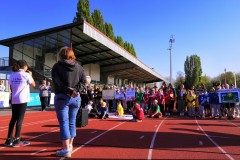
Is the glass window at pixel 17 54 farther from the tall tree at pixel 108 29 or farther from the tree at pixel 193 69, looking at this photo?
the tree at pixel 193 69

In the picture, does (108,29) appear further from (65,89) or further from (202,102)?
(65,89)

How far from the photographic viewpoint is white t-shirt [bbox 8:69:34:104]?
19.2 feet

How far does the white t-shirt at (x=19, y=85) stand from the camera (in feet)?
19.2

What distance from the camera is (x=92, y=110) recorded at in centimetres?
1370

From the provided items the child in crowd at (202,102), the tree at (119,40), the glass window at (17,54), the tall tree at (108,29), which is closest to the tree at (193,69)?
the tree at (119,40)

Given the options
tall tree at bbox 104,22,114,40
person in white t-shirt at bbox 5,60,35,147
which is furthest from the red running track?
tall tree at bbox 104,22,114,40

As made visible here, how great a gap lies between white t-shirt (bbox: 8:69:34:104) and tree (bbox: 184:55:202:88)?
9127 centimetres

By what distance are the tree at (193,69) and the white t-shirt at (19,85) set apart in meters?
91.3

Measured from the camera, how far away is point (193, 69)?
96.4 meters

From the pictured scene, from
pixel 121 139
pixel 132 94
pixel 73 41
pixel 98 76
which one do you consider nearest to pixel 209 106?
pixel 132 94

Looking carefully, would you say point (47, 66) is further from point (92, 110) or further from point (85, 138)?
point (85, 138)

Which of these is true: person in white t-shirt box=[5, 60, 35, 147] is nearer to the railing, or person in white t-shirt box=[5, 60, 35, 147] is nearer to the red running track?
the red running track

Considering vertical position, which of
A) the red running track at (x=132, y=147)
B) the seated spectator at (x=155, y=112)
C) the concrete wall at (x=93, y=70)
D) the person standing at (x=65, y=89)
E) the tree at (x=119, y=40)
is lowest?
the red running track at (x=132, y=147)

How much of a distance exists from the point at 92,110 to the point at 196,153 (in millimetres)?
8651
